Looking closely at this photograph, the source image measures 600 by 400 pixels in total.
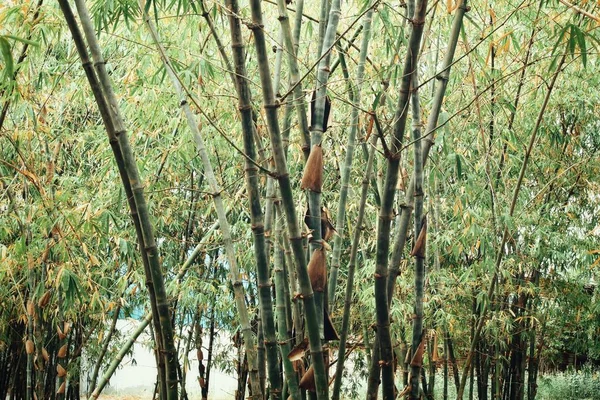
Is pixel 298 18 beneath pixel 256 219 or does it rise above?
above

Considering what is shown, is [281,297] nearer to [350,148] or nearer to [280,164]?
[350,148]

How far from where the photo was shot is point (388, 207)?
1711 millimetres

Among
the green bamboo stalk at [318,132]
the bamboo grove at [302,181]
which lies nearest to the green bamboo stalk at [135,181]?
the bamboo grove at [302,181]

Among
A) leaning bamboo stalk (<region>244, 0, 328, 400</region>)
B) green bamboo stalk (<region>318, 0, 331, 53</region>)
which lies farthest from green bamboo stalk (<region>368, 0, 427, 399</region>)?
green bamboo stalk (<region>318, 0, 331, 53</region>)

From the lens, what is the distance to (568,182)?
541cm

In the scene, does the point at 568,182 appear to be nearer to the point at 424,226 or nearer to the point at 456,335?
the point at 456,335

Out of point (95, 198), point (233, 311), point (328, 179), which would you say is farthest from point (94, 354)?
point (328, 179)

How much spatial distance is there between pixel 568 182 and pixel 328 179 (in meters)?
1.86

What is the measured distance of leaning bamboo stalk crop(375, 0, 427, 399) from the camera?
1584 mm

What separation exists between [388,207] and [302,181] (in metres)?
0.22

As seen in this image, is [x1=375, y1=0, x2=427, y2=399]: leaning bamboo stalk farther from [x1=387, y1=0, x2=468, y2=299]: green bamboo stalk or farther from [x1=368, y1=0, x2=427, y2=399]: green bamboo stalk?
[x1=387, y1=0, x2=468, y2=299]: green bamboo stalk

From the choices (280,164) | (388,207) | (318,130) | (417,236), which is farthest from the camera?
(417,236)

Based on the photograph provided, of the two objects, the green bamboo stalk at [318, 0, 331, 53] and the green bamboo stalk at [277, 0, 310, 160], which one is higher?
the green bamboo stalk at [318, 0, 331, 53]

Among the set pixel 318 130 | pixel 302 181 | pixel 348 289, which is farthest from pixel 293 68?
pixel 348 289
